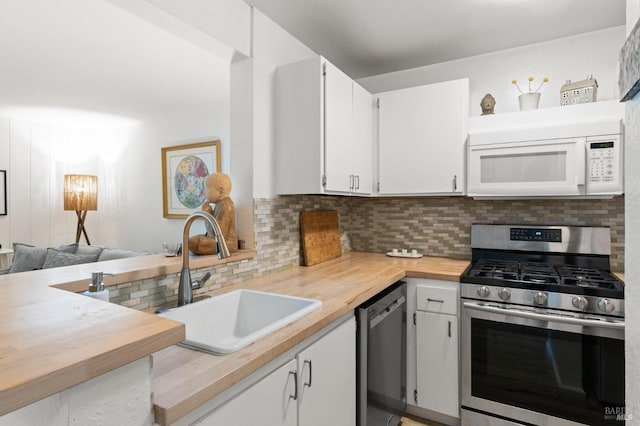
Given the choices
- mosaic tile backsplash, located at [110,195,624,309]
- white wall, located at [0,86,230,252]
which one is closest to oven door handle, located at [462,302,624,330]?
mosaic tile backsplash, located at [110,195,624,309]

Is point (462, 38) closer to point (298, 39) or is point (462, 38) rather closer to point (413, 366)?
point (298, 39)

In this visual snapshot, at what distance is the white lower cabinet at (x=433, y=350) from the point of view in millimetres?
2049

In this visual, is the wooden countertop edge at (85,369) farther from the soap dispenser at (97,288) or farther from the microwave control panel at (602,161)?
the microwave control panel at (602,161)

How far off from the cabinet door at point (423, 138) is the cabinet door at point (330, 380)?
48.3 inches

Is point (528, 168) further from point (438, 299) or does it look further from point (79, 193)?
point (79, 193)

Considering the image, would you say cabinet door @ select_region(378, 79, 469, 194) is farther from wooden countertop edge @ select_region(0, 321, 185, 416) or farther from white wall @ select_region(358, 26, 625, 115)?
wooden countertop edge @ select_region(0, 321, 185, 416)

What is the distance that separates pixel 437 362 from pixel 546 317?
640mm

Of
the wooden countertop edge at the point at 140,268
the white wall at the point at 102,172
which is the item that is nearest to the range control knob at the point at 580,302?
the wooden countertop edge at the point at 140,268

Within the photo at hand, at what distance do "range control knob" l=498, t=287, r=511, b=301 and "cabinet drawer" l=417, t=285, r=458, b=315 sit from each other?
23cm

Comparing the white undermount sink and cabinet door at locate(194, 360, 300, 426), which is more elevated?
the white undermount sink

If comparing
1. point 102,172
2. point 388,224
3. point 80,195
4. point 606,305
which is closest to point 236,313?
point 388,224

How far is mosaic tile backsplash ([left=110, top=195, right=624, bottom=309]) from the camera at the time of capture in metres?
1.73

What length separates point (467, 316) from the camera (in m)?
1.99

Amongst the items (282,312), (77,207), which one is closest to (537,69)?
(282,312)
